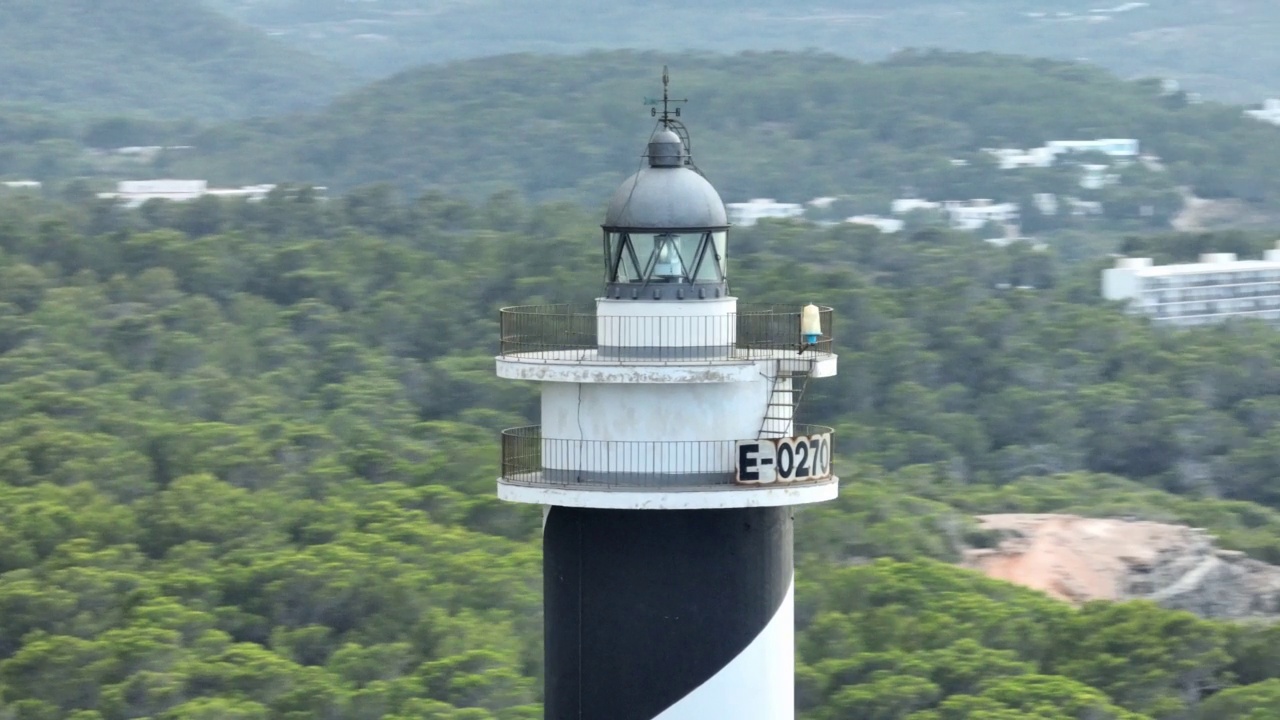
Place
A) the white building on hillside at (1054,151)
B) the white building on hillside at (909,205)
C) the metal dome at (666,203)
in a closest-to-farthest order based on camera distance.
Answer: the metal dome at (666,203) < the white building on hillside at (909,205) < the white building on hillside at (1054,151)

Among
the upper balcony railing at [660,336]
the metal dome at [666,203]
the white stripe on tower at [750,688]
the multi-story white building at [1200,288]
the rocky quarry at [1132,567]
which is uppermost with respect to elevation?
the metal dome at [666,203]

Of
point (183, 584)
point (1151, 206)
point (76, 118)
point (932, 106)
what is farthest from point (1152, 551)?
point (76, 118)

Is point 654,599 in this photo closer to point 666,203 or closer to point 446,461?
point 666,203

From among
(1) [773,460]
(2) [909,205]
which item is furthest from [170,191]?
(1) [773,460]

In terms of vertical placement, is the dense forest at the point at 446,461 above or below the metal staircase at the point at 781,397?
below

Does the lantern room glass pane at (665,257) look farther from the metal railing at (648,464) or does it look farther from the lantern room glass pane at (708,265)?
the metal railing at (648,464)

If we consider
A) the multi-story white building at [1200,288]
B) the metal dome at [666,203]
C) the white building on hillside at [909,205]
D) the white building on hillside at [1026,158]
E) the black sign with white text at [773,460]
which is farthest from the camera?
the white building on hillside at [1026,158]

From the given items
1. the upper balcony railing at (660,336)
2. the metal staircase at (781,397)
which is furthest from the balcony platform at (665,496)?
the upper balcony railing at (660,336)
